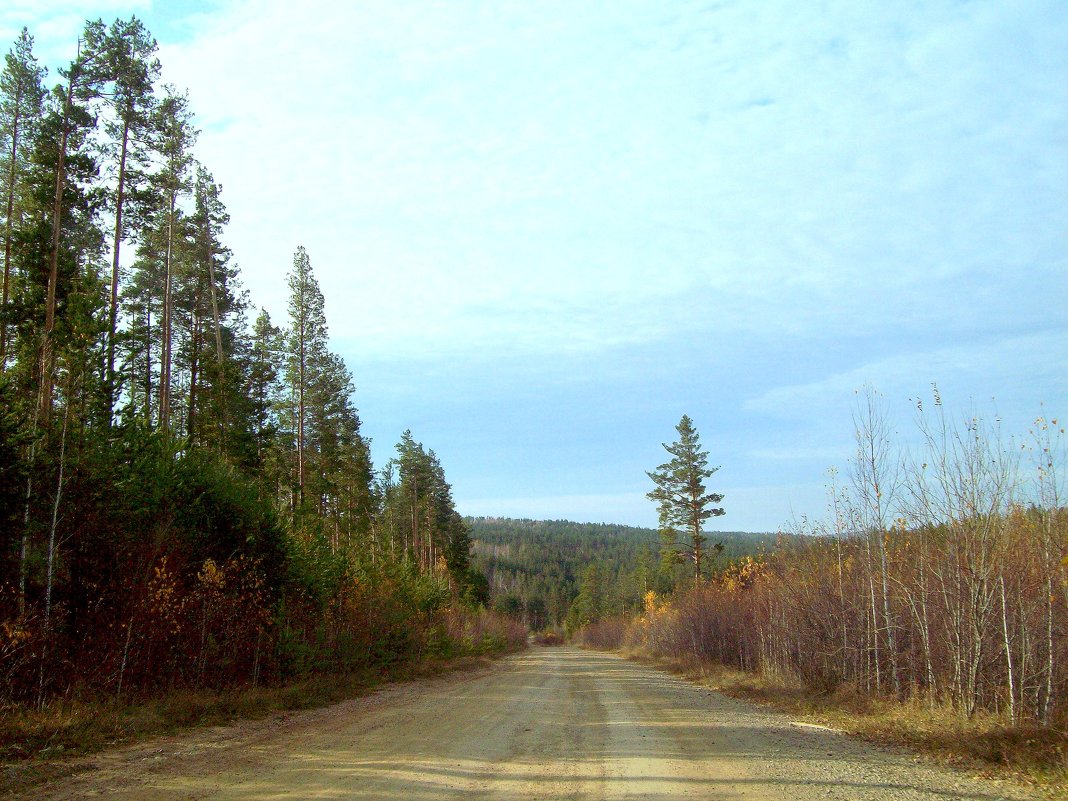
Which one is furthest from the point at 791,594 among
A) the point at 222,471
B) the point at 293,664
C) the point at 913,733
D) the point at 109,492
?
the point at 109,492

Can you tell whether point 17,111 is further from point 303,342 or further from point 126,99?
point 303,342

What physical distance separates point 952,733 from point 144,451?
15001 millimetres

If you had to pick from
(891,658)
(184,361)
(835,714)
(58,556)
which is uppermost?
(184,361)

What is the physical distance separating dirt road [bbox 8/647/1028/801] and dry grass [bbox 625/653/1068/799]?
0.61 metres

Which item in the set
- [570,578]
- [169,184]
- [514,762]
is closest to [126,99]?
[169,184]

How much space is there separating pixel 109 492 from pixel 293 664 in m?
7.01

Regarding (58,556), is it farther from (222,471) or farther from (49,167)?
(49,167)

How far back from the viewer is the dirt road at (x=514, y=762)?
718 cm

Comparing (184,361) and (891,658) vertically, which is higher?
(184,361)

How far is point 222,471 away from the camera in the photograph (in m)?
16.9

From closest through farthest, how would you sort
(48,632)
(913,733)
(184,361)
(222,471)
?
(913,733) < (48,632) < (222,471) < (184,361)

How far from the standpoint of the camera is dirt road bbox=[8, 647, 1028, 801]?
23.5 ft

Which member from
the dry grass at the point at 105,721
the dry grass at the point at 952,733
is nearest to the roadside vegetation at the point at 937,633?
the dry grass at the point at 952,733

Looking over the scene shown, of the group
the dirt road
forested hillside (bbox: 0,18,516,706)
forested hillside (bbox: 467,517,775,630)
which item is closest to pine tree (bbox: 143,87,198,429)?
forested hillside (bbox: 0,18,516,706)
